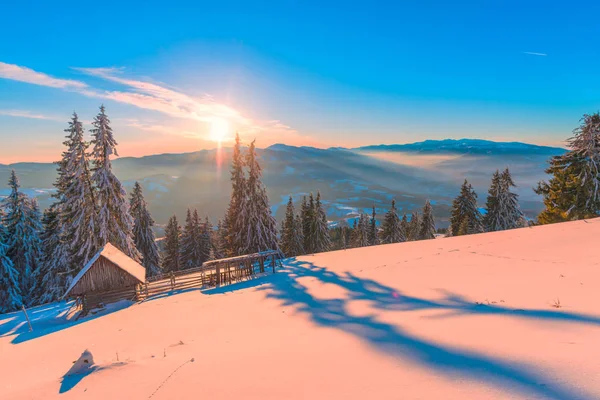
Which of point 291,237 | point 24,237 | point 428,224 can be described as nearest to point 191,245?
point 291,237

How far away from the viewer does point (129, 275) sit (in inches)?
747

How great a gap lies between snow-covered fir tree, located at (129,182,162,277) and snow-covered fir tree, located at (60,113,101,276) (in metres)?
13.8

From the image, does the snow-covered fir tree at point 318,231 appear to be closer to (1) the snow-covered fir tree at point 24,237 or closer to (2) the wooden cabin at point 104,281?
(2) the wooden cabin at point 104,281

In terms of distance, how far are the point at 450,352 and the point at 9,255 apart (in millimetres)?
41529

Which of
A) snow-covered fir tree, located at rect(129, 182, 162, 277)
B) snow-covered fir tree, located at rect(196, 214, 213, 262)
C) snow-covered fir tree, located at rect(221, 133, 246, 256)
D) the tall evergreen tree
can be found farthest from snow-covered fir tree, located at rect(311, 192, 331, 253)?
the tall evergreen tree

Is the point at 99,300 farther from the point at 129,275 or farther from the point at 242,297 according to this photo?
the point at 242,297

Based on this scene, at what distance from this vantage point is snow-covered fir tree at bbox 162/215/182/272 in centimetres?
5056

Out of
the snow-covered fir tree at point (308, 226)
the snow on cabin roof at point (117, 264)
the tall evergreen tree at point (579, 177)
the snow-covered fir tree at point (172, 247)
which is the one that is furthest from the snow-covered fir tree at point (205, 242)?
the tall evergreen tree at point (579, 177)

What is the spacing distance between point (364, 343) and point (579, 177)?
109ft

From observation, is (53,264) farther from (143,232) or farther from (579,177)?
(579,177)

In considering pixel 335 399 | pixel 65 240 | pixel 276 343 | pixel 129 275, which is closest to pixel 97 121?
pixel 65 240

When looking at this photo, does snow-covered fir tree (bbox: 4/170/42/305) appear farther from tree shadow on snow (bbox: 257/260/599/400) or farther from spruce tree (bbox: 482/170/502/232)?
spruce tree (bbox: 482/170/502/232)

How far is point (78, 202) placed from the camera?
75.9 feet

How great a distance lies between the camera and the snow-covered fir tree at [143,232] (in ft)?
125
